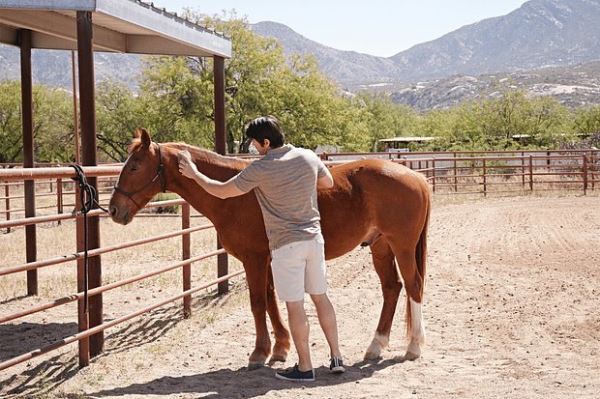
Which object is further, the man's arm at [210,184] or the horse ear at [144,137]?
the horse ear at [144,137]

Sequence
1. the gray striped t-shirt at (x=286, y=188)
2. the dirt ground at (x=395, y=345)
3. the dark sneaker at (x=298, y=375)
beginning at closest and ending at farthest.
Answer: the gray striped t-shirt at (x=286, y=188) < the dirt ground at (x=395, y=345) < the dark sneaker at (x=298, y=375)

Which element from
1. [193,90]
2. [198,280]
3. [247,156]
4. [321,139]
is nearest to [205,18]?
[193,90]

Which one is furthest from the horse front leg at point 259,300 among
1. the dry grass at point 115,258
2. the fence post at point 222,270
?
the dry grass at point 115,258

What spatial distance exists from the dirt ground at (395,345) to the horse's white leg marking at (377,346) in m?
Answer: 0.09

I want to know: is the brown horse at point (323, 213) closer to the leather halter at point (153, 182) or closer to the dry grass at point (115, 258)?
the leather halter at point (153, 182)

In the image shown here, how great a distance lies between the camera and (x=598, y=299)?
7246mm

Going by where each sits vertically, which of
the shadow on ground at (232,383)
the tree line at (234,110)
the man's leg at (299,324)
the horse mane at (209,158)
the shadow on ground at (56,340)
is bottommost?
the shadow on ground at (56,340)

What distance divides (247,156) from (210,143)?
24244mm

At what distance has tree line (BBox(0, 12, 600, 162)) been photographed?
35.1 meters

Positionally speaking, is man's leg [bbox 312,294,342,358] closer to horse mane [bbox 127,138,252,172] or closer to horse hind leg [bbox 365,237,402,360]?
horse hind leg [bbox 365,237,402,360]

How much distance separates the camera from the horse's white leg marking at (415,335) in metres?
5.42

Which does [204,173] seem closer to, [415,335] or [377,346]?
[377,346]

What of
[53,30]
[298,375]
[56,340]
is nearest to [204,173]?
[298,375]

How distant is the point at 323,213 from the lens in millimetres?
5344
